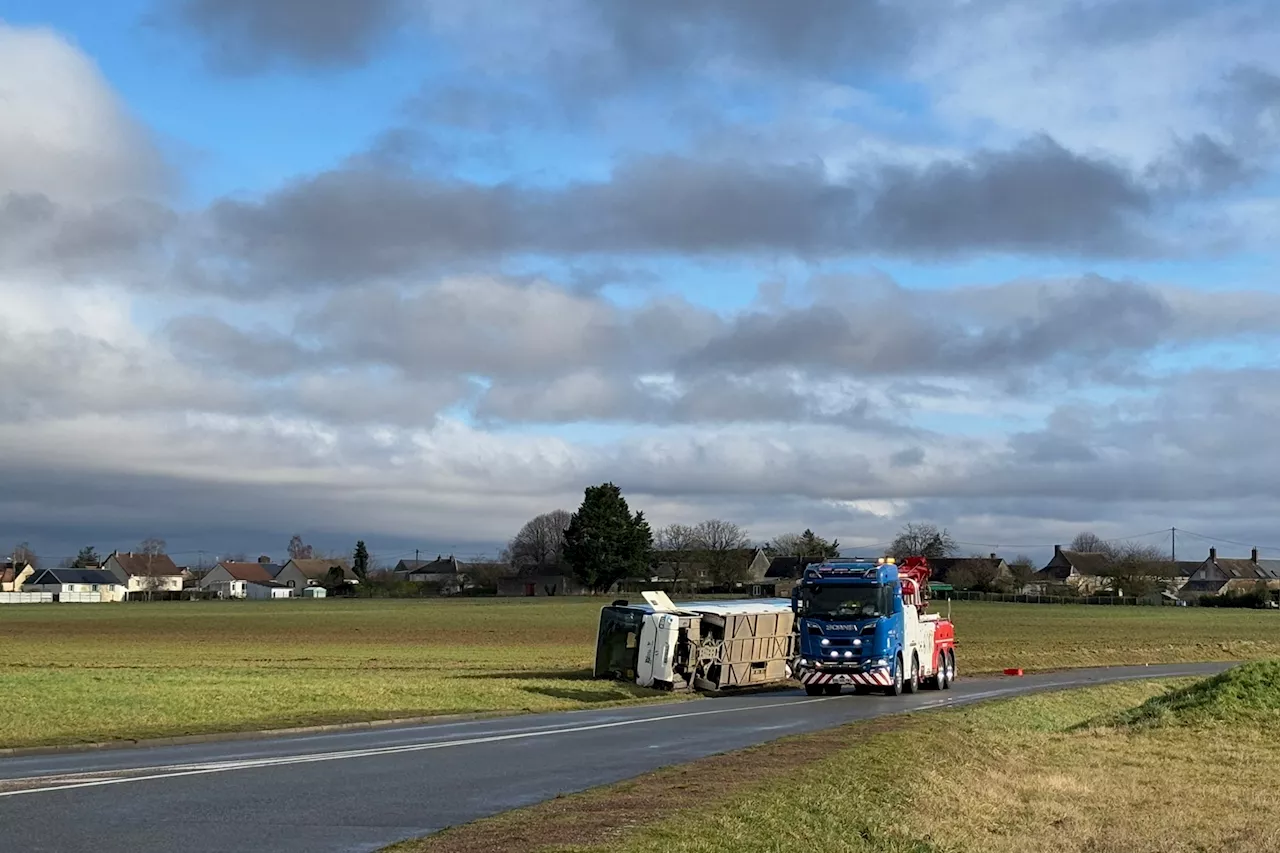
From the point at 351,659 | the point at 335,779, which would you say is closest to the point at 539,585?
the point at 351,659

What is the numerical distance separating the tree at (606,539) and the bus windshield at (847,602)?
12557cm

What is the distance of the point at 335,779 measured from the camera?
17703mm

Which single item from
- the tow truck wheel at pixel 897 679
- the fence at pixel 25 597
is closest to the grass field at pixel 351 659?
the tow truck wheel at pixel 897 679

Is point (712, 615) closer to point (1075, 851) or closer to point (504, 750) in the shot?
point (504, 750)

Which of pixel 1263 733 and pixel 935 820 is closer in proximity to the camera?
pixel 935 820

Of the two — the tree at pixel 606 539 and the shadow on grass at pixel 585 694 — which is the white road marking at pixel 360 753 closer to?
the shadow on grass at pixel 585 694

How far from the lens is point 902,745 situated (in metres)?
21.0

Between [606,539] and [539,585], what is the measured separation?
35368mm

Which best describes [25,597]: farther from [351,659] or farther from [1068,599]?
[351,659]

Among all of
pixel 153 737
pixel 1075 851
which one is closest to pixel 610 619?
pixel 153 737

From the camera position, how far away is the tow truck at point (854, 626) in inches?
1473

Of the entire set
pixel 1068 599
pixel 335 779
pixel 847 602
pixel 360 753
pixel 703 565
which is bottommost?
pixel 360 753

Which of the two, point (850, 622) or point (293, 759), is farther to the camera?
point (850, 622)

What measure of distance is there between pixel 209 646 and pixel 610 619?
2941cm
